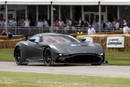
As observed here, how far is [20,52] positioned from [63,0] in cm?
2094

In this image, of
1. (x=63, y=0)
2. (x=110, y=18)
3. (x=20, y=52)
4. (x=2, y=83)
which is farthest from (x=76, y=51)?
(x=110, y=18)

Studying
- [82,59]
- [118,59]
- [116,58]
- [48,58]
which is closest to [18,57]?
[48,58]

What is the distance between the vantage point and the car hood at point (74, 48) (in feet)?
54.5

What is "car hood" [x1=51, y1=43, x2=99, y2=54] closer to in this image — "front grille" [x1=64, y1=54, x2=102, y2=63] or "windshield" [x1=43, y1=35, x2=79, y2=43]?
"front grille" [x1=64, y1=54, x2=102, y2=63]

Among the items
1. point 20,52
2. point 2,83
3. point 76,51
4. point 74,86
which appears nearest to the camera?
point 74,86

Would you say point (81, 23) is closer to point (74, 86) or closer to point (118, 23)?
point (118, 23)

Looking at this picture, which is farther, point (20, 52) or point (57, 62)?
point (20, 52)

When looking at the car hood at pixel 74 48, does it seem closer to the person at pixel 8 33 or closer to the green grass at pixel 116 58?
the green grass at pixel 116 58

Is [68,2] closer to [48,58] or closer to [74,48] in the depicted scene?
[48,58]

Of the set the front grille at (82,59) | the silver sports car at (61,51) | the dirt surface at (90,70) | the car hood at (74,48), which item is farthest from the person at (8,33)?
the dirt surface at (90,70)

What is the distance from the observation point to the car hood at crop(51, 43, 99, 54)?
16609 millimetres

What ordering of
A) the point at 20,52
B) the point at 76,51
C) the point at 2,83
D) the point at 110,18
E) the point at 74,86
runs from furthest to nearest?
the point at 110,18, the point at 20,52, the point at 76,51, the point at 2,83, the point at 74,86

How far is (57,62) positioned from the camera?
16.7 meters

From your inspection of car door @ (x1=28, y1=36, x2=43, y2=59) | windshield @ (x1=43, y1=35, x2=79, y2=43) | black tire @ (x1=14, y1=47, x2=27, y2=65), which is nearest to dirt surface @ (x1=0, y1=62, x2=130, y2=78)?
car door @ (x1=28, y1=36, x2=43, y2=59)
